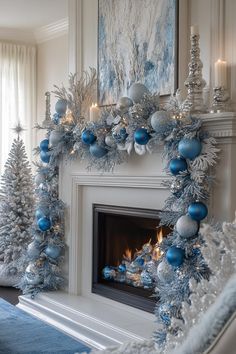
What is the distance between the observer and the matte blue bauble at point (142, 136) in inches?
129

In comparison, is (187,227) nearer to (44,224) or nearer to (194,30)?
(194,30)

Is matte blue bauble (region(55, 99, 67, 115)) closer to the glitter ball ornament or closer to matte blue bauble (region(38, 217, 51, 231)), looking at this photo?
matte blue bauble (region(38, 217, 51, 231))

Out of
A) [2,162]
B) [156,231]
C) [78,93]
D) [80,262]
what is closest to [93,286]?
[80,262]

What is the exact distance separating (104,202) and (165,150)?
3.12 feet

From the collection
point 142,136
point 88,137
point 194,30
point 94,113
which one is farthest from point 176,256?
point 94,113

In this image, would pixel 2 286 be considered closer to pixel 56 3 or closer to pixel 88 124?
pixel 88 124

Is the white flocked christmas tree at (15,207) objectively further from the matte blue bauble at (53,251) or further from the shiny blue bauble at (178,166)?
the shiny blue bauble at (178,166)

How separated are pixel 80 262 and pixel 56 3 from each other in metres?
2.60

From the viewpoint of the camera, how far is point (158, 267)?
10.6 feet

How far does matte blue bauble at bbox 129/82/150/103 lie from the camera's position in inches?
136

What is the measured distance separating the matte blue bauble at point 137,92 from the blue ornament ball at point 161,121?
34 centimetres

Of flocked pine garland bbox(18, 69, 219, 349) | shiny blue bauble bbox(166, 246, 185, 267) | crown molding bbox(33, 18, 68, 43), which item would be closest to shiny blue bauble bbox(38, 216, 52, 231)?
flocked pine garland bbox(18, 69, 219, 349)

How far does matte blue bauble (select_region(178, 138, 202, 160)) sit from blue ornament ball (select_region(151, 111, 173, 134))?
14 centimetres

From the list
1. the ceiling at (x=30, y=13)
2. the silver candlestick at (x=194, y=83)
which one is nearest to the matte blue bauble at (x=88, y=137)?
the silver candlestick at (x=194, y=83)
